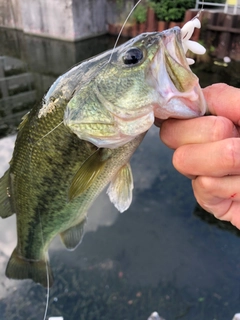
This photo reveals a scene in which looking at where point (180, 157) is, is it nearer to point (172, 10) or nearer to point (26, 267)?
point (26, 267)

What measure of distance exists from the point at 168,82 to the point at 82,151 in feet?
1.67

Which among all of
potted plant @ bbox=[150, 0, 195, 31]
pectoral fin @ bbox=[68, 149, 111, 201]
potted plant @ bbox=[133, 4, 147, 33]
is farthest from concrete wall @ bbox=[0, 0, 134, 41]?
pectoral fin @ bbox=[68, 149, 111, 201]

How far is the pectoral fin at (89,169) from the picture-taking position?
1.33m

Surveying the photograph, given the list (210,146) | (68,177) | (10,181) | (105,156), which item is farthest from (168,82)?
(10,181)

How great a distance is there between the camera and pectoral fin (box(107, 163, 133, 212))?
1541 mm

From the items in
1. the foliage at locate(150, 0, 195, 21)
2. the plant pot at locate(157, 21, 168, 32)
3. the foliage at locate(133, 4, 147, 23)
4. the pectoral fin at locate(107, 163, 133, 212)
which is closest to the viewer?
the pectoral fin at locate(107, 163, 133, 212)

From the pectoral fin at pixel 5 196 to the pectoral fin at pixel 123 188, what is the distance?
536 millimetres

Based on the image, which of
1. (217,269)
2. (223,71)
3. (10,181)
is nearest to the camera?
(10,181)

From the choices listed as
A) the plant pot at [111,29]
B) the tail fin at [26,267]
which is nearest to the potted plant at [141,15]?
the plant pot at [111,29]

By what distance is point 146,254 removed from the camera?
10.5ft

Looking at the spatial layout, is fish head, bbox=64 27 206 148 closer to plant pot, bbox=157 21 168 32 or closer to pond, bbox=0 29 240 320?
pond, bbox=0 29 240 320

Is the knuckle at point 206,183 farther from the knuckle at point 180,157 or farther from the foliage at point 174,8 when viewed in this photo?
the foliage at point 174,8

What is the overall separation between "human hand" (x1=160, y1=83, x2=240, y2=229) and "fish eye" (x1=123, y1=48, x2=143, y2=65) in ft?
0.80

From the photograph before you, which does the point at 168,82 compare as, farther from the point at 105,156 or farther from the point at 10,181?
the point at 10,181
